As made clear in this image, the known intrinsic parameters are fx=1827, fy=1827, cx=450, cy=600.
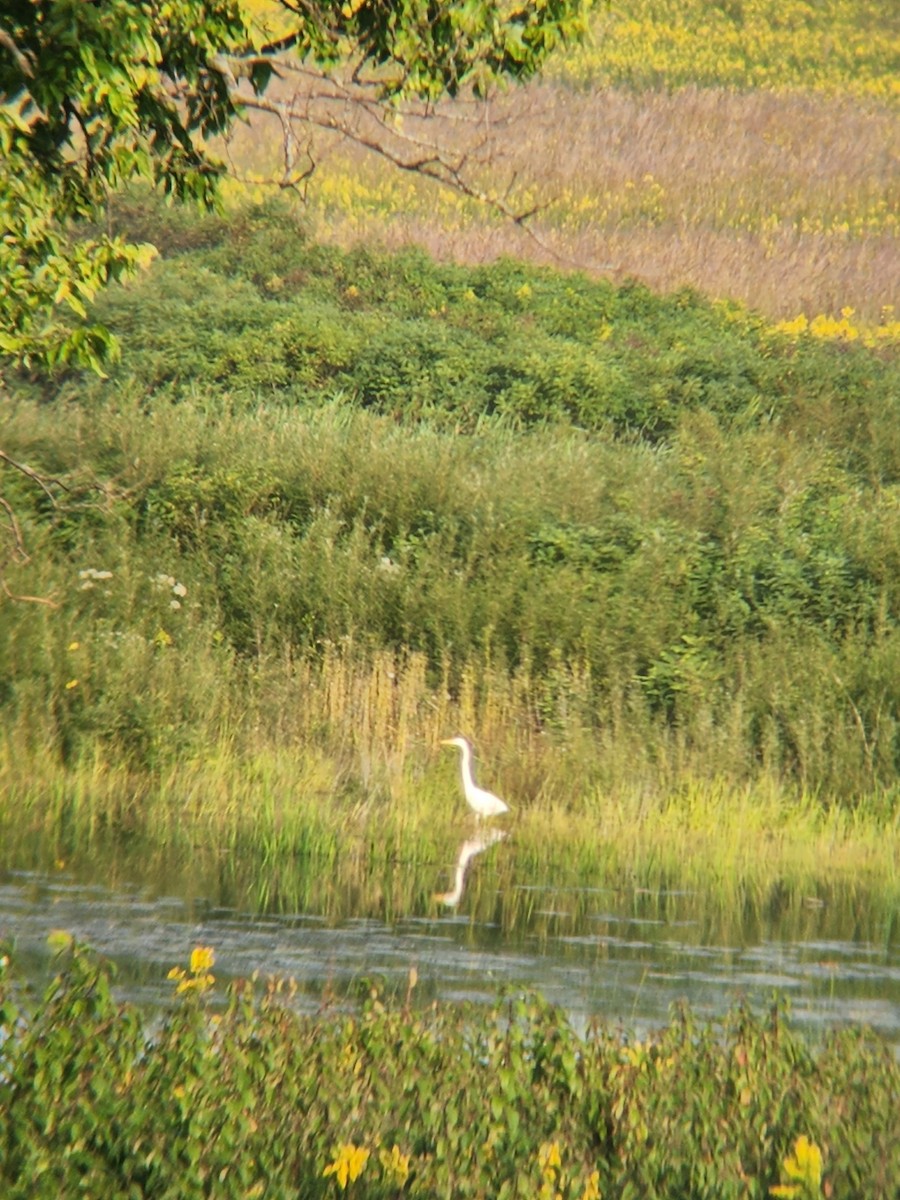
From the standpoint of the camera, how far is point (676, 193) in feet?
98.8

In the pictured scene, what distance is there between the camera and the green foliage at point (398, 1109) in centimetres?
471

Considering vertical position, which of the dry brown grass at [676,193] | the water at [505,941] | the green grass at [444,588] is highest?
the dry brown grass at [676,193]

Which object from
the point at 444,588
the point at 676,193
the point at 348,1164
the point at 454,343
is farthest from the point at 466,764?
the point at 676,193

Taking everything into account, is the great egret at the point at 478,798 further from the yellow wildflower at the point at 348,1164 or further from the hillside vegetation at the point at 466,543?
the yellow wildflower at the point at 348,1164

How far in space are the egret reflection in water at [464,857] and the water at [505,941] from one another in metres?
0.03

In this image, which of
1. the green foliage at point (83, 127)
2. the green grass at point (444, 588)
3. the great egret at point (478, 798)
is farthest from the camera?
the green grass at point (444, 588)

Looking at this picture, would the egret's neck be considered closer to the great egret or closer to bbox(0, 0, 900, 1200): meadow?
the great egret

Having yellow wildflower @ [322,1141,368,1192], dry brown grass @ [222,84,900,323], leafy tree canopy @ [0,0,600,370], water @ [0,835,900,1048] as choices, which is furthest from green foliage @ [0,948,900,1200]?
dry brown grass @ [222,84,900,323]

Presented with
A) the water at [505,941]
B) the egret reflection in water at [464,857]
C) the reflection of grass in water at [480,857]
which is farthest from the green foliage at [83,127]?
the egret reflection in water at [464,857]

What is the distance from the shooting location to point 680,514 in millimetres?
17953

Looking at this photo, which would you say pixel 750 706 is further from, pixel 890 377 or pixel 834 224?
pixel 834 224

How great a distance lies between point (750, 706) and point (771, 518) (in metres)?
3.69

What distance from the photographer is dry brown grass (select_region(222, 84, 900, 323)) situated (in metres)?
28.3

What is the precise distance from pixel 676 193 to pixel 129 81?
22.8 metres
